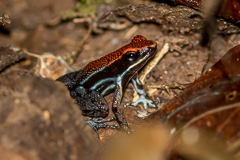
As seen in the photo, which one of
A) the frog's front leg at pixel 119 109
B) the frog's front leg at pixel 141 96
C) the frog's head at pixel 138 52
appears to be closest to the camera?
the frog's front leg at pixel 119 109

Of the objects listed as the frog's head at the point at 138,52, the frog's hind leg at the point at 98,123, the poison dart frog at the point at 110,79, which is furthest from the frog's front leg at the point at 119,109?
the frog's head at the point at 138,52

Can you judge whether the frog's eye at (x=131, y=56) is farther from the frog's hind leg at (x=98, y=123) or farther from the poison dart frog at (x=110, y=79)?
the frog's hind leg at (x=98, y=123)

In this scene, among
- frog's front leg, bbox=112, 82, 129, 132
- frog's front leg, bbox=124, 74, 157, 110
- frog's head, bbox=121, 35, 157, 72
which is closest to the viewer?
frog's front leg, bbox=112, 82, 129, 132

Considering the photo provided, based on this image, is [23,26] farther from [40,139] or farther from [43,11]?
[40,139]

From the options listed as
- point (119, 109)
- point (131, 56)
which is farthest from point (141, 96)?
point (131, 56)

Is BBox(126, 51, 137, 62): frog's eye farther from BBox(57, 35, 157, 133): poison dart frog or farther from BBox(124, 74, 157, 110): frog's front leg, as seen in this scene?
BBox(124, 74, 157, 110): frog's front leg

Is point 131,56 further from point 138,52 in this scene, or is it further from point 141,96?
point 141,96

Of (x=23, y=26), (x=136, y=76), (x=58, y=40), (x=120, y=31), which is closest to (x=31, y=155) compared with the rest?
(x=136, y=76)

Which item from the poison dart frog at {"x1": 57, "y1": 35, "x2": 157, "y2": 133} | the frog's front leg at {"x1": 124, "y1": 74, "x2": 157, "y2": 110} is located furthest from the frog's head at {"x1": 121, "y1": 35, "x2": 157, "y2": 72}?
the frog's front leg at {"x1": 124, "y1": 74, "x2": 157, "y2": 110}
